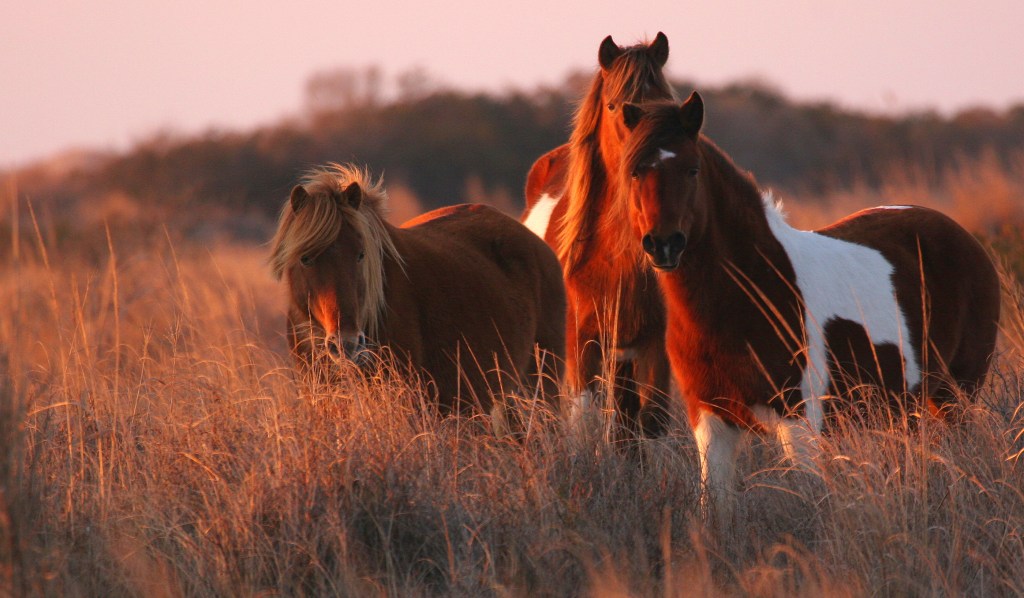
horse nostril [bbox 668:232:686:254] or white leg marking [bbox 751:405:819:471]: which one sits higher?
horse nostril [bbox 668:232:686:254]

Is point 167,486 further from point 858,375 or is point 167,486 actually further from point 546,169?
point 546,169

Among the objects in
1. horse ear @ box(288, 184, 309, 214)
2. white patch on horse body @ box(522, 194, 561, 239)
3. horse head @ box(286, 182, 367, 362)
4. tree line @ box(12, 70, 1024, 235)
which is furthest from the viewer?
tree line @ box(12, 70, 1024, 235)

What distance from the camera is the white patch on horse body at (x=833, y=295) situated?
13.4ft

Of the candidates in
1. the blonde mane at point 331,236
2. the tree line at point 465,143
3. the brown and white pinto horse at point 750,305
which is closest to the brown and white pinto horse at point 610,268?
the brown and white pinto horse at point 750,305

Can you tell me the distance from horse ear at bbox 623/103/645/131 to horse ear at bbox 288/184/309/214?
1.42m

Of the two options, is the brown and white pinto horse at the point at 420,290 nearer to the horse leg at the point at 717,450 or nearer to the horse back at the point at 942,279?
the horse leg at the point at 717,450

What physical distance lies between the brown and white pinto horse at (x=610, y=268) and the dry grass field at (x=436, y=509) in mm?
1049

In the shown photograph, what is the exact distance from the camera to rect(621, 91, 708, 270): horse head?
3.92m

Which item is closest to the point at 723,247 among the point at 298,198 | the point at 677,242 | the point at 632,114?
the point at 677,242

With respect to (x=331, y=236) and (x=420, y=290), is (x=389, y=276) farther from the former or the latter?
(x=331, y=236)

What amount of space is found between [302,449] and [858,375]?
2.18 meters

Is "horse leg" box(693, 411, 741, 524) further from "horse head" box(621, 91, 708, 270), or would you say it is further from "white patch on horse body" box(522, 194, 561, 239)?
"white patch on horse body" box(522, 194, 561, 239)

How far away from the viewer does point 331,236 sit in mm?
4492

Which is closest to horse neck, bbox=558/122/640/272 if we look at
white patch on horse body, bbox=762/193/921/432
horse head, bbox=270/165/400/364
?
white patch on horse body, bbox=762/193/921/432
